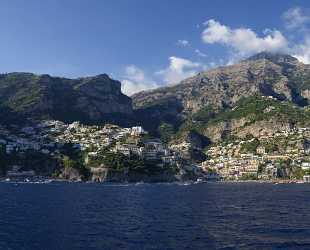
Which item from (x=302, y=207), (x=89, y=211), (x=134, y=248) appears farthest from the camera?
(x=302, y=207)

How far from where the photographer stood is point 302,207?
101875mm

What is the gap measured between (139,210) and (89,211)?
10.1 meters

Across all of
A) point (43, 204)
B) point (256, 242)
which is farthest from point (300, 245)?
point (43, 204)

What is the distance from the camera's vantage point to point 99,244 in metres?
57.2

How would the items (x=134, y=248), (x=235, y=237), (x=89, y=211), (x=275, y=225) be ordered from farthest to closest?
(x=89, y=211), (x=275, y=225), (x=235, y=237), (x=134, y=248)

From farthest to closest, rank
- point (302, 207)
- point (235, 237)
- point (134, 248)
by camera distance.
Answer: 1. point (302, 207)
2. point (235, 237)
3. point (134, 248)

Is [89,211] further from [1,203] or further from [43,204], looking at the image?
[1,203]

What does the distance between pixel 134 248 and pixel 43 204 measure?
2162 inches

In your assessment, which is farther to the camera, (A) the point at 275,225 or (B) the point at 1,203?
(B) the point at 1,203

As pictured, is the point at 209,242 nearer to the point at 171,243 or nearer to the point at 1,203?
the point at 171,243

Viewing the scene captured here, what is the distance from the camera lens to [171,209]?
98312mm

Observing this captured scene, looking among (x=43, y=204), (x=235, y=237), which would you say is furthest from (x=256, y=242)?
(x=43, y=204)

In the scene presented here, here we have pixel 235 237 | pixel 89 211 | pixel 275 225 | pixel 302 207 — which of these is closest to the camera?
pixel 235 237

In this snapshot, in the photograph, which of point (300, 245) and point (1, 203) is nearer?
point (300, 245)
